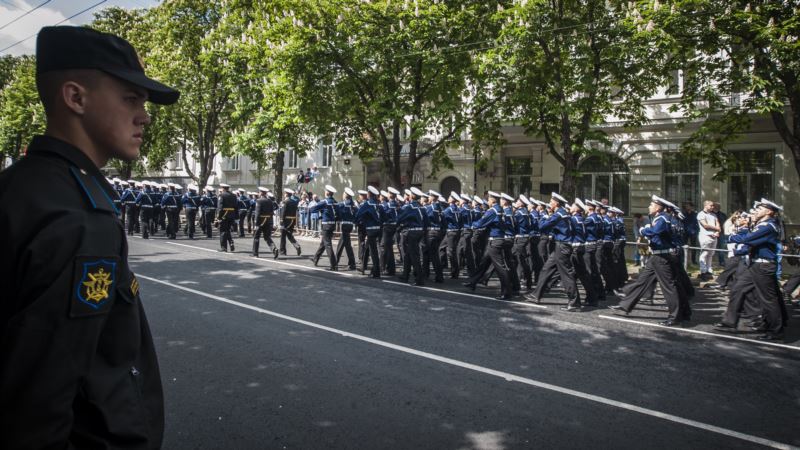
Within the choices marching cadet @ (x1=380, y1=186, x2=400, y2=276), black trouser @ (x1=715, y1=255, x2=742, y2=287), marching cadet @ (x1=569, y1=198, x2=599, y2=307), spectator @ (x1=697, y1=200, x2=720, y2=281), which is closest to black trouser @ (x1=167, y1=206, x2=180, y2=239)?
marching cadet @ (x1=380, y1=186, x2=400, y2=276)

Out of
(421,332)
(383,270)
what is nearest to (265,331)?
(421,332)

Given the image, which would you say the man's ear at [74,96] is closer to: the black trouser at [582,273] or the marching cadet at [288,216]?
the black trouser at [582,273]

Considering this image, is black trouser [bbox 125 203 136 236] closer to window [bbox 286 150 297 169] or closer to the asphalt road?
the asphalt road

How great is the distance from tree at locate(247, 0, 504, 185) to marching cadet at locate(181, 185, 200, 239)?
6.38m

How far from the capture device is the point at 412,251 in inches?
494

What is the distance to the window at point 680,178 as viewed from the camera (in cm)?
2225

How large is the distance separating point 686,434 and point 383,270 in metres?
10.1

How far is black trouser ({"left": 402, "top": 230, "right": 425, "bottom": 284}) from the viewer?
1238cm

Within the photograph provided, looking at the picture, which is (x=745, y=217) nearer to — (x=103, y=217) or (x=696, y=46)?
(x=696, y=46)

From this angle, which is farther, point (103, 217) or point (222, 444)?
point (222, 444)

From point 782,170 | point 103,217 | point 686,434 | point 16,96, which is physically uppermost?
point 16,96

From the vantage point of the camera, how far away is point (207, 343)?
6.31m

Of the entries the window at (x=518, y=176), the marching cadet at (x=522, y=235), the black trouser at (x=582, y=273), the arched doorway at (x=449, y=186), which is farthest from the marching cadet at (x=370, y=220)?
the arched doorway at (x=449, y=186)

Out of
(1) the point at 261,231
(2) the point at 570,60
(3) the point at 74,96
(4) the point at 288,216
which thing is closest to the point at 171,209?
(1) the point at 261,231
